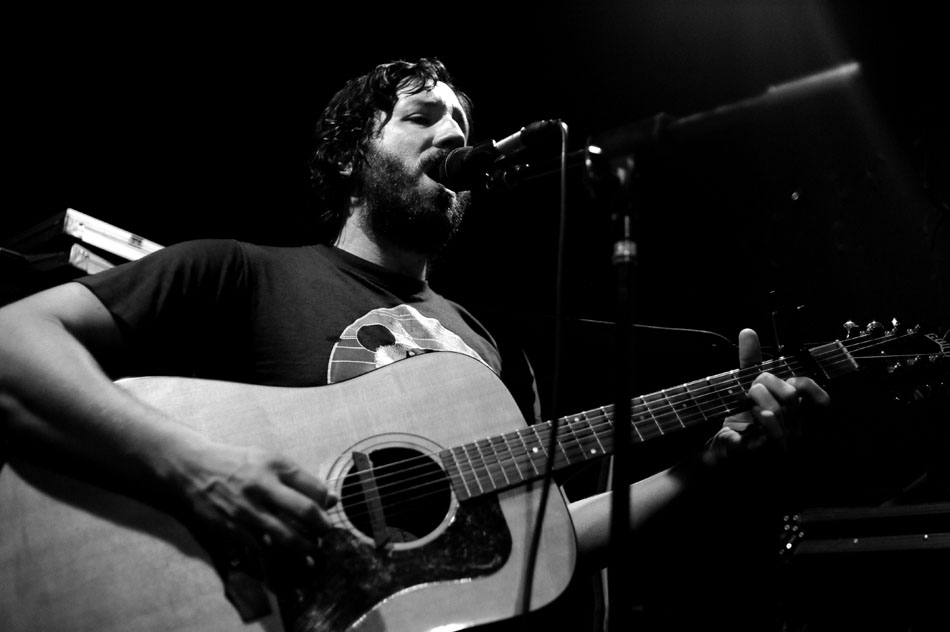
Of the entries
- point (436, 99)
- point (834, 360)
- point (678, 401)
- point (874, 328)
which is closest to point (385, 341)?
point (678, 401)

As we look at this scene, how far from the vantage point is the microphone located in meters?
1.47

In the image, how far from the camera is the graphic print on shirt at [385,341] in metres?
1.77

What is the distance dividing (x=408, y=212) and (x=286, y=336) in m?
0.73

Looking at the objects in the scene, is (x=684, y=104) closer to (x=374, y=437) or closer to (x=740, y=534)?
(x=740, y=534)

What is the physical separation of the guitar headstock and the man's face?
4.51 feet

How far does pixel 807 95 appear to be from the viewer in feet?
3.44

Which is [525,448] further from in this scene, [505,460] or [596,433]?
[596,433]

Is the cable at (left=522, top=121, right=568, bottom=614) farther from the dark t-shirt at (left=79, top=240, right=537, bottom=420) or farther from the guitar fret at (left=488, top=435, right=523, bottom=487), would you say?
the dark t-shirt at (left=79, top=240, right=537, bottom=420)

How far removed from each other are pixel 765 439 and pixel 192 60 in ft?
8.79

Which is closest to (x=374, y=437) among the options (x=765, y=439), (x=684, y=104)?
(x=765, y=439)

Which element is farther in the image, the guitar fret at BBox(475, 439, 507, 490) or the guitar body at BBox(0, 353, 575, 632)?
the guitar fret at BBox(475, 439, 507, 490)

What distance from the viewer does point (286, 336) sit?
1.81 meters

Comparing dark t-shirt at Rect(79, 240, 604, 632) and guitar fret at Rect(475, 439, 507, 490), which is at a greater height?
dark t-shirt at Rect(79, 240, 604, 632)

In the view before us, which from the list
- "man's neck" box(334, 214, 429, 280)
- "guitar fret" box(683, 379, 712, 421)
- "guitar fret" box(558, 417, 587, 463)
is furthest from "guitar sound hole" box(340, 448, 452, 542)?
"man's neck" box(334, 214, 429, 280)
